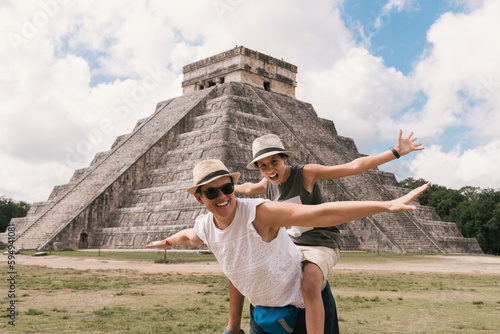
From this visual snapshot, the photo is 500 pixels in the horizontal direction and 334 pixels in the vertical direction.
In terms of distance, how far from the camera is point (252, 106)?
95.7ft

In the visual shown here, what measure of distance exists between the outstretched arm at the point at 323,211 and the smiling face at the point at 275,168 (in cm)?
88

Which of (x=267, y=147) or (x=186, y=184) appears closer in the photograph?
(x=267, y=147)

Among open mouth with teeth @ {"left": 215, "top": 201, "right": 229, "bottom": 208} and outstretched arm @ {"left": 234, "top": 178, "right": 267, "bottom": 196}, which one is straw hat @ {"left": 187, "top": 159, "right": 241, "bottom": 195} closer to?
open mouth with teeth @ {"left": 215, "top": 201, "right": 229, "bottom": 208}

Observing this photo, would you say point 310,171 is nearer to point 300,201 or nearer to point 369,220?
point 300,201

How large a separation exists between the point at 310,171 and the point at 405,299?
4.69 metres

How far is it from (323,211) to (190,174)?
2006cm

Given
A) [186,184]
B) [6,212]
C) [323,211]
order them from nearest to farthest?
[323,211]
[186,184]
[6,212]

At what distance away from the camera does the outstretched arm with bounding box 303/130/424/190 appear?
Answer: 3773mm

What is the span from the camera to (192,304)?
22.4 feet

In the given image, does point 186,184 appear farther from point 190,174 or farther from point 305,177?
point 305,177

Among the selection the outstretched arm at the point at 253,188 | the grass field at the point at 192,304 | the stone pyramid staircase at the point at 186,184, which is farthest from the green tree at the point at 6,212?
the outstretched arm at the point at 253,188

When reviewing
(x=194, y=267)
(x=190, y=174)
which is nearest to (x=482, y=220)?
(x=190, y=174)

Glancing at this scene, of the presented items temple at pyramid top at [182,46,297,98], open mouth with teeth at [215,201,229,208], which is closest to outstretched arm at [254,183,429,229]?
open mouth with teeth at [215,201,229,208]

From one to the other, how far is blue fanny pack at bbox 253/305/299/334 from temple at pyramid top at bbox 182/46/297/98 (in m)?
29.3
